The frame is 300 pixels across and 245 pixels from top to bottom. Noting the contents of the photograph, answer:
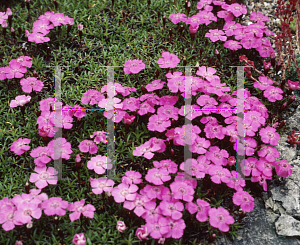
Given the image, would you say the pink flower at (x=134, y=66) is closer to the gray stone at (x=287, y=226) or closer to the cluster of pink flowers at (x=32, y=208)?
the cluster of pink flowers at (x=32, y=208)

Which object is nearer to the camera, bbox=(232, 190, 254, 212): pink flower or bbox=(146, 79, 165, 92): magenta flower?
bbox=(232, 190, 254, 212): pink flower

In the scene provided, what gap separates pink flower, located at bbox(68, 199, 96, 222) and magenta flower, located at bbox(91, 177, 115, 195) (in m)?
0.13

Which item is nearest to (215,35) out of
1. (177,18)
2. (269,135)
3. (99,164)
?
(177,18)

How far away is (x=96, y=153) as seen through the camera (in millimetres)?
3113

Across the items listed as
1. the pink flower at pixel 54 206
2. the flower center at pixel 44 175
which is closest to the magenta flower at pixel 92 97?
the flower center at pixel 44 175

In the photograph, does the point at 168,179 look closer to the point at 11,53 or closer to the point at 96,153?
the point at 96,153

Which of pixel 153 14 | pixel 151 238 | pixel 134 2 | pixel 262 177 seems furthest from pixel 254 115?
pixel 134 2

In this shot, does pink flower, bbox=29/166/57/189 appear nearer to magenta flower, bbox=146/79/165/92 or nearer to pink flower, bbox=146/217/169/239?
pink flower, bbox=146/217/169/239

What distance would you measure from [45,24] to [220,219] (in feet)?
9.41

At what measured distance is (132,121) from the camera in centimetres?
309

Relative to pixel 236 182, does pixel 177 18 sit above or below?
above

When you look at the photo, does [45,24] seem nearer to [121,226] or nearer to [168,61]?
[168,61]

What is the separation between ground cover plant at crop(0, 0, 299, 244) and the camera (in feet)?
8.61

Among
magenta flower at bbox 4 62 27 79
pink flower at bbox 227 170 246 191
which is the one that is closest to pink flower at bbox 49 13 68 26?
magenta flower at bbox 4 62 27 79
